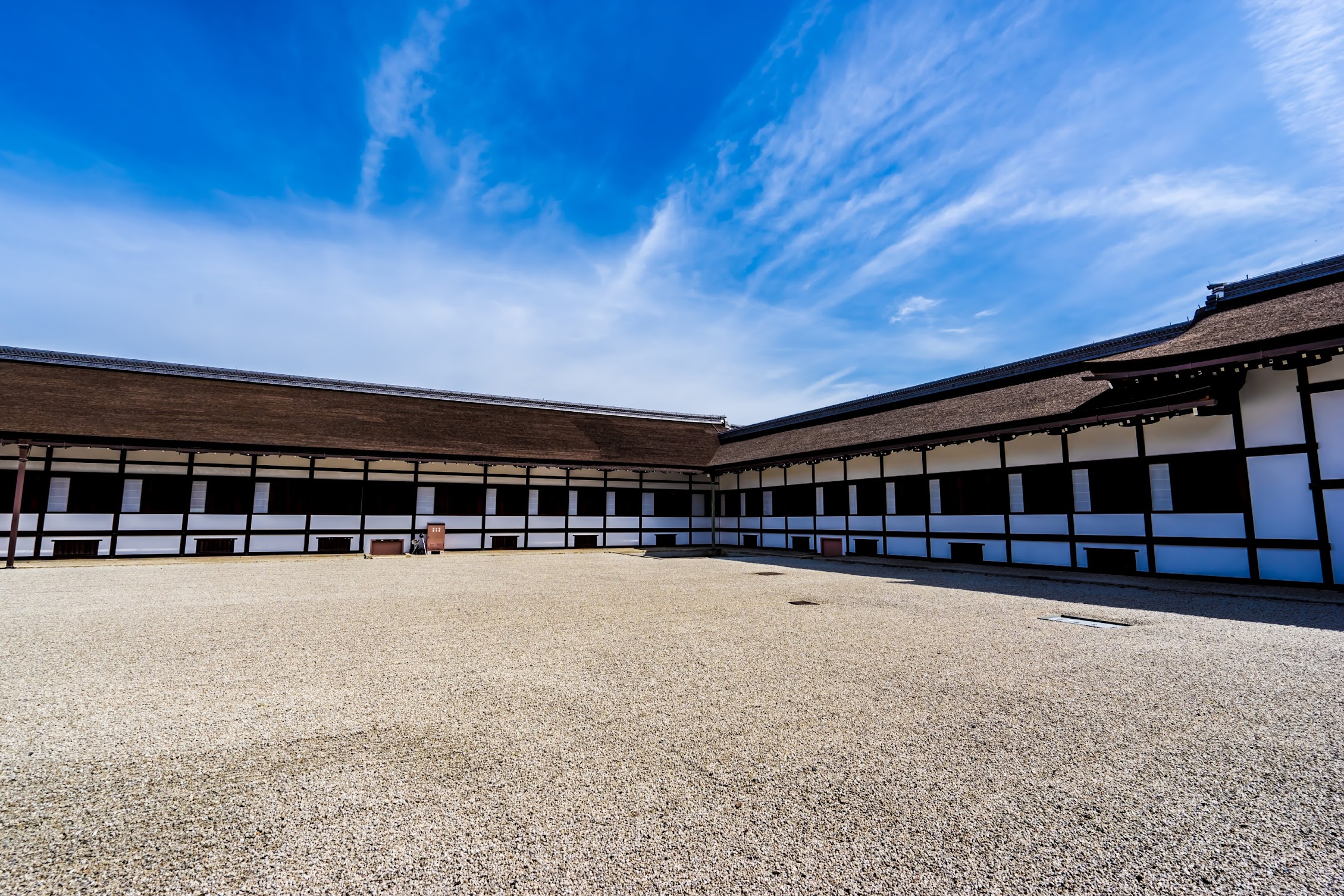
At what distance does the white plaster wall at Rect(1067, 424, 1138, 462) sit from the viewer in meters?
13.3

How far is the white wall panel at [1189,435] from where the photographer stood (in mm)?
11906

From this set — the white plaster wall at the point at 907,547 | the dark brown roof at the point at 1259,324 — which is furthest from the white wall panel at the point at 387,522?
the dark brown roof at the point at 1259,324

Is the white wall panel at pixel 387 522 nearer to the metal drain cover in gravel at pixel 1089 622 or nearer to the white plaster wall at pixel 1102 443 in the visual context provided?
the metal drain cover in gravel at pixel 1089 622

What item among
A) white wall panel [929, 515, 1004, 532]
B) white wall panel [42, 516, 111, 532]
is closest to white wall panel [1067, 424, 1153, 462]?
white wall panel [929, 515, 1004, 532]

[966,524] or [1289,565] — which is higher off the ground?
[966,524]

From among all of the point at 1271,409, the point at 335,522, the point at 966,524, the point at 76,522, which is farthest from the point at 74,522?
the point at 1271,409

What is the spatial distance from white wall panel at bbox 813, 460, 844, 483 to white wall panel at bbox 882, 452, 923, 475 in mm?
1700

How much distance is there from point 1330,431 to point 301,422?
82.0 feet

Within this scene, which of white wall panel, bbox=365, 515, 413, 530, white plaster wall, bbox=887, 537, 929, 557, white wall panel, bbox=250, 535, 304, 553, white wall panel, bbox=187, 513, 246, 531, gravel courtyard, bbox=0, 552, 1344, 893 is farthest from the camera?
white wall panel, bbox=365, 515, 413, 530

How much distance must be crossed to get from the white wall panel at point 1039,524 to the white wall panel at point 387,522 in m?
18.0

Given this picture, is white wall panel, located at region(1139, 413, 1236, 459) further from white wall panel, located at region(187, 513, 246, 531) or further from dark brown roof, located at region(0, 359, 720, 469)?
white wall panel, located at region(187, 513, 246, 531)

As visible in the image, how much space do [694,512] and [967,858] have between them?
2369 cm

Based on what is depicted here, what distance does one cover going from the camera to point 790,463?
21.0m

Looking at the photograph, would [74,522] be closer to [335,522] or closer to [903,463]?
[335,522]
